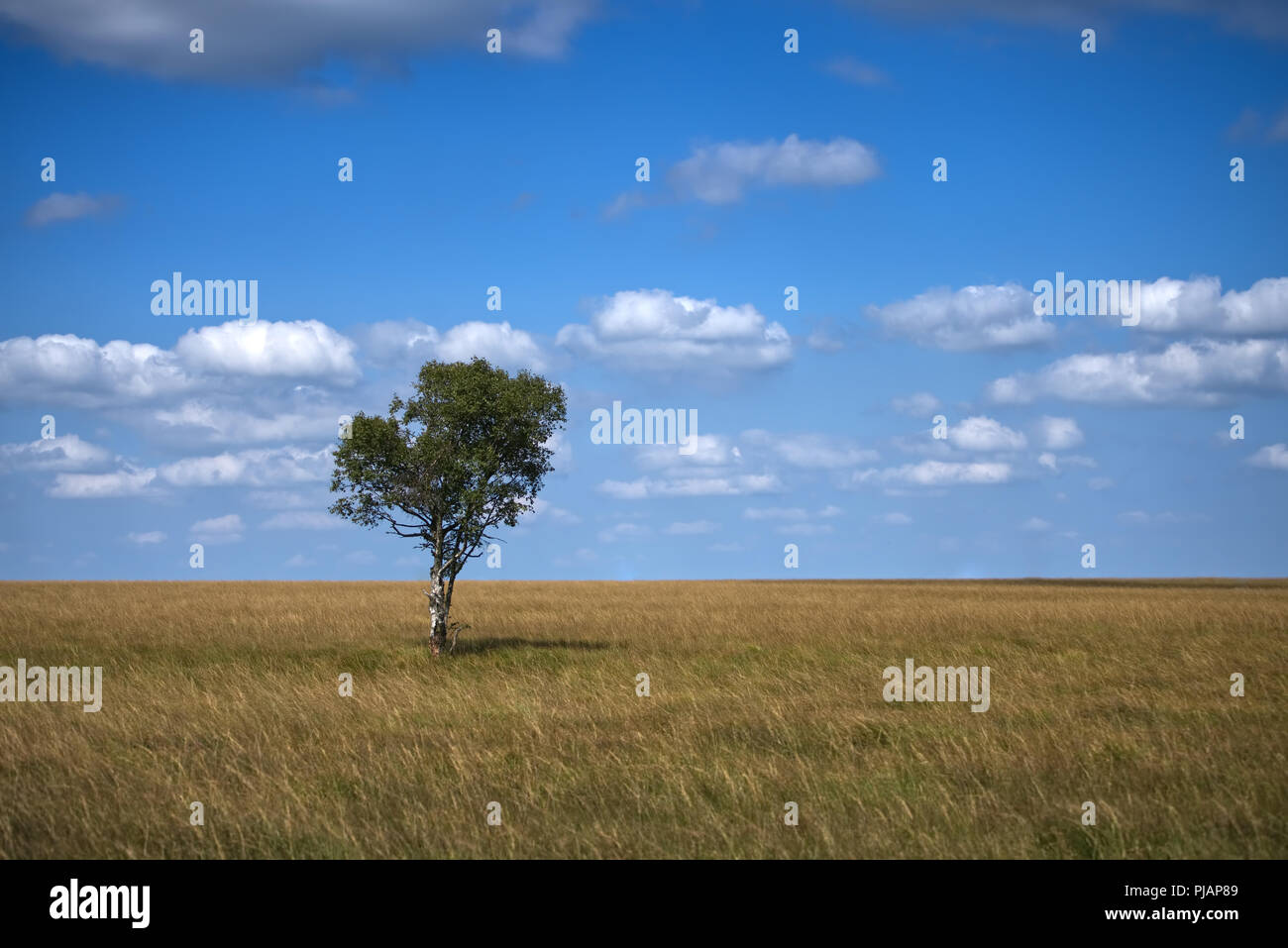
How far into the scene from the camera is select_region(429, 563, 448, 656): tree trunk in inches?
915

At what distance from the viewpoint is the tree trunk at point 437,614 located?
915 inches

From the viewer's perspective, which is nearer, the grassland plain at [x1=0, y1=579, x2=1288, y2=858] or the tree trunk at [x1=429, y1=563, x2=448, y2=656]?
the grassland plain at [x1=0, y1=579, x2=1288, y2=858]

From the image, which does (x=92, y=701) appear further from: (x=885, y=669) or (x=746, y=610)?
(x=746, y=610)

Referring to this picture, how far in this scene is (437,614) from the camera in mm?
23422

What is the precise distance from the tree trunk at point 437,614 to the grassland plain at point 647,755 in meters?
0.69

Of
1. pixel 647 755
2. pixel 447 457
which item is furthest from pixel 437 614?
pixel 647 755

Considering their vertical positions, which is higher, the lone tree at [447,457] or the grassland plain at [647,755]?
the lone tree at [447,457]

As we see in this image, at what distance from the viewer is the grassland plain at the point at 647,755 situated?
8.62m

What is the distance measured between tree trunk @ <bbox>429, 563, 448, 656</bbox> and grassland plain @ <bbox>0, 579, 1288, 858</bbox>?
0.69 meters

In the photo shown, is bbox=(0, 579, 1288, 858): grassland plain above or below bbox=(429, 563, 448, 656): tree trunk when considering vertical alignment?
below

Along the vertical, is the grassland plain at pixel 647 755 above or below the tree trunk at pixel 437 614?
below

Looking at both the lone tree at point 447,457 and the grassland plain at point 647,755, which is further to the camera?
the lone tree at point 447,457
